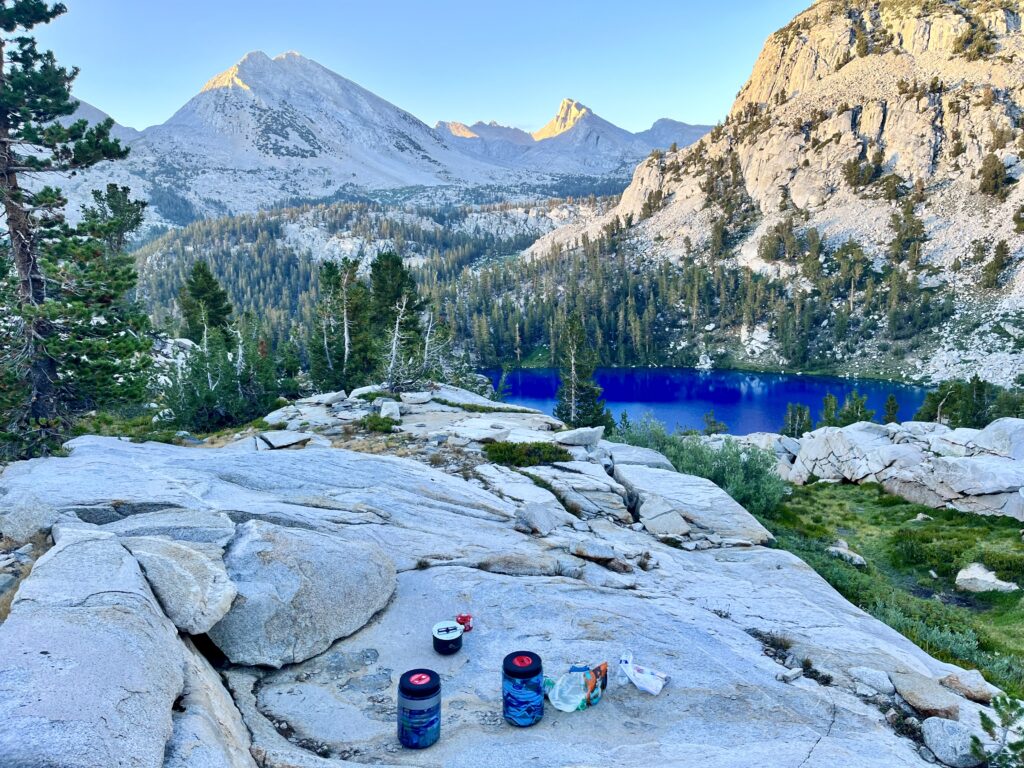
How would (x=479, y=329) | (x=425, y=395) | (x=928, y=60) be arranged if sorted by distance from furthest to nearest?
(x=928, y=60) → (x=479, y=329) → (x=425, y=395)

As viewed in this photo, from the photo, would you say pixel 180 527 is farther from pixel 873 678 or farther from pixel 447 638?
pixel 873 678

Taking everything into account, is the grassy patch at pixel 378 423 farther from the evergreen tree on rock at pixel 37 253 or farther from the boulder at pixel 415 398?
the evergreen tree on rock at pixel 37 253

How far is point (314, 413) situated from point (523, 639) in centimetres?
2117

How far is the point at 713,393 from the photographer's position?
118 meters

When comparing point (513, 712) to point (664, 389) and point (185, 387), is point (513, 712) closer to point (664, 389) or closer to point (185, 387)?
point (185, 387)

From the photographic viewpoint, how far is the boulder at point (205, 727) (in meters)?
4.95

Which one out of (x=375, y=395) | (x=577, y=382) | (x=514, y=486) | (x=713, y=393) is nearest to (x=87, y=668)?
(x=514, y=486)

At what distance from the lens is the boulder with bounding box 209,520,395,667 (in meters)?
7.88

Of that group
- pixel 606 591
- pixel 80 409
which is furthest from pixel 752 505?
pixel 80 409

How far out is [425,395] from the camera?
1273 inches

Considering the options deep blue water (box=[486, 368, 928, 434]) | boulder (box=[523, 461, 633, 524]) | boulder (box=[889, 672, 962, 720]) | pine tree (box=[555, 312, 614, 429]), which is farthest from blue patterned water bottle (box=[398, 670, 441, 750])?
deep blue water (box=[486, 368, 928, 434])

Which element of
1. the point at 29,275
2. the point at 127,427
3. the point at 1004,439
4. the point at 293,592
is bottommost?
the point at 127,427

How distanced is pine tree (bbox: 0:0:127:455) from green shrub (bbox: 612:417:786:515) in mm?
25752

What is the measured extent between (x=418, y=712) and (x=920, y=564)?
2894 cm
